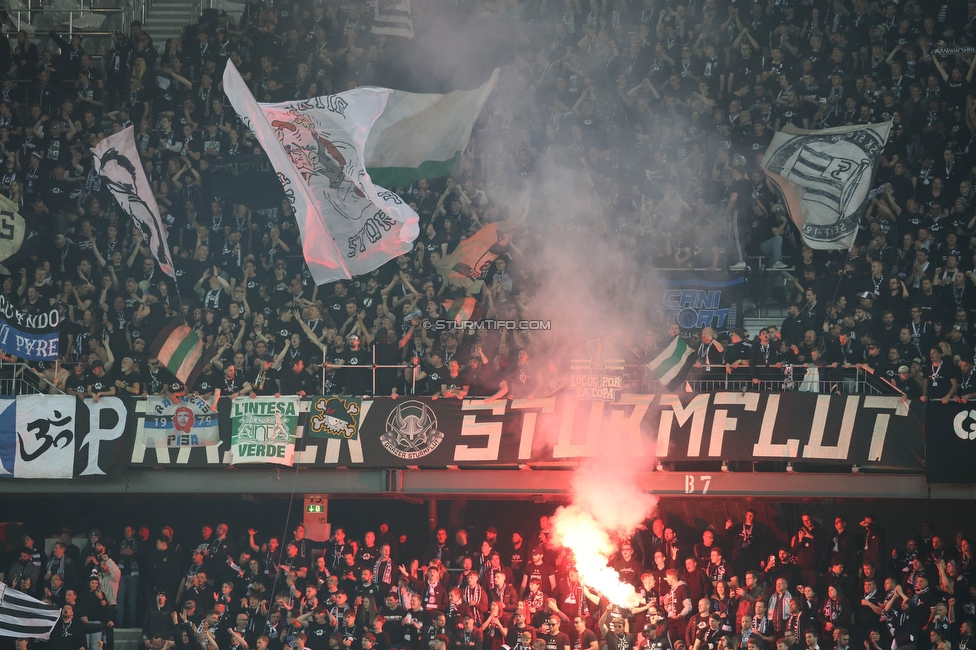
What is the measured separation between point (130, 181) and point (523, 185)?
512cm

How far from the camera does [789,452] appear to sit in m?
13.6

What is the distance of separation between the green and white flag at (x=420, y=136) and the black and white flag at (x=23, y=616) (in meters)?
6.48

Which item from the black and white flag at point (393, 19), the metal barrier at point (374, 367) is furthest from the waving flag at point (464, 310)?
the black and white flag at point (393, 19)

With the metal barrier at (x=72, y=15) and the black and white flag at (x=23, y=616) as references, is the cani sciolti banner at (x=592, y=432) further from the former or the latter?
the metal barrier at (x=72, y=15)

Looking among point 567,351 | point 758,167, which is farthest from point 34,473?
point 758,167

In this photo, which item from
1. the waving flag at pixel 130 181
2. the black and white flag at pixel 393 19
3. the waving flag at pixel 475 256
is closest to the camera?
the waving flag at pixel 130 181

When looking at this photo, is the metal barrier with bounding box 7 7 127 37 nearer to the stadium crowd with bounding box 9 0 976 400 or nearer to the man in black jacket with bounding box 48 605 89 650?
the stadium crowd with bounding box 9 0 976 400

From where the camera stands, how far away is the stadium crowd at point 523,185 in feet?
47.6

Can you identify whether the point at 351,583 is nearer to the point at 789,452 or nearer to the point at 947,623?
the point at 789,452

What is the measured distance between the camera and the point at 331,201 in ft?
45.4

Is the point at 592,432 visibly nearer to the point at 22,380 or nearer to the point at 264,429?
the point at 264,429

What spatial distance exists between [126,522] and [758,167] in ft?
32.5

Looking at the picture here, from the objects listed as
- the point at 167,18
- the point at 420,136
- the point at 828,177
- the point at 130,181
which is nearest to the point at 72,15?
the point at 167,18

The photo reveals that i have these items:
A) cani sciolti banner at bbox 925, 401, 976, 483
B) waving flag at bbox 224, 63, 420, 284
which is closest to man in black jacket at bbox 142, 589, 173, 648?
waving flag at bbox 224, 63, 420, 284
